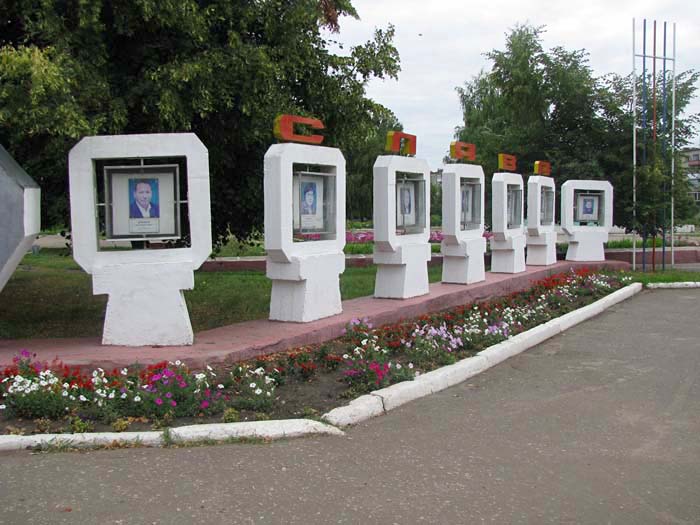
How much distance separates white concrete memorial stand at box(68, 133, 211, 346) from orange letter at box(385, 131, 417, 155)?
12.6 ft

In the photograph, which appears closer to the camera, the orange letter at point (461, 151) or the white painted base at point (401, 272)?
the white painted base at point (401, 272)

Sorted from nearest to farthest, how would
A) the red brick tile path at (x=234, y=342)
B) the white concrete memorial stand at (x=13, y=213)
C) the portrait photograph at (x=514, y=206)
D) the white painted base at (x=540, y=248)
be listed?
1. the red brick tile path at (x=234, y=342)
2. the white concrete memorial stand at (x=13, y=213)
3. the portrait photograph at (x=514, y=206)
4. the white painted base at (x=540, y=248)

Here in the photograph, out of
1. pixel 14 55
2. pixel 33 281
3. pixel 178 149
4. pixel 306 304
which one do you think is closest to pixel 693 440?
pixel 306 304

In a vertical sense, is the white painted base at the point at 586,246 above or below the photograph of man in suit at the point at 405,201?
below

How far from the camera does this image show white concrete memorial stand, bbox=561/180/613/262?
707 inches

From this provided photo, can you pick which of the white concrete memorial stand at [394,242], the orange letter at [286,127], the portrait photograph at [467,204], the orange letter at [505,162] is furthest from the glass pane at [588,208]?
the orange letter at [286,127]

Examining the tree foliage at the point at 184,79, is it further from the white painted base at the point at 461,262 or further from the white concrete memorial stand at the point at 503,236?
the white concrete memorial stand at the point at 503,236

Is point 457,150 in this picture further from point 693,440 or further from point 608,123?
point 608,123

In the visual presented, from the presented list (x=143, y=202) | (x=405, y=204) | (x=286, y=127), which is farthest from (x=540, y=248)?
(x=143, y=202)

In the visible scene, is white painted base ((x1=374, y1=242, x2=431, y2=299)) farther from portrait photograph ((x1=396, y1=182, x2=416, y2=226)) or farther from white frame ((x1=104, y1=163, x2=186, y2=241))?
white frame ((x1=104, y1=163, x2=186, y2=241))

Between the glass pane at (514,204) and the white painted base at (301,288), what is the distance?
24.2 ft

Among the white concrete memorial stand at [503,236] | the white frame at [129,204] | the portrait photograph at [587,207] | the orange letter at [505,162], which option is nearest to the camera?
the white frame at [129,204]

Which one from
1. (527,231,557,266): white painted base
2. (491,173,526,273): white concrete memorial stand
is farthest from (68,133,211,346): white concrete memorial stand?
(527,231,557,266): white painted base

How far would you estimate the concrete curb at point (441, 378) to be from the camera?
618 cm
